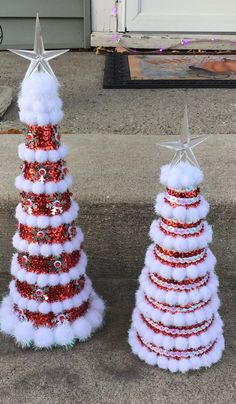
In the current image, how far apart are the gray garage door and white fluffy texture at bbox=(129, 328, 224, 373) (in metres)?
3.48

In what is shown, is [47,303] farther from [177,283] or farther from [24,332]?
[177,283]

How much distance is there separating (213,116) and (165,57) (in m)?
1.37

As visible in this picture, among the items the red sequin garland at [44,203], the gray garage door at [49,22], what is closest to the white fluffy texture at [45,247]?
the red sequin garland at [44,203]

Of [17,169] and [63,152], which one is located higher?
[63,152]

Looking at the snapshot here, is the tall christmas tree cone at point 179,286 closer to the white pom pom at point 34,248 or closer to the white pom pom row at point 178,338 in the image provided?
the white pom pom row at point 178,338

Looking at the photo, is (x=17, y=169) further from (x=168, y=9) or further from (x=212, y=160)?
(x=168, y=9)

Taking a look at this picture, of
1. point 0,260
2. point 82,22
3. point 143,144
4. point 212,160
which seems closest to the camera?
point 0,260

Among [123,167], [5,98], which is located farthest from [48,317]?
[5,98]

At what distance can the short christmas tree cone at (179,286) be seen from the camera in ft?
5.11

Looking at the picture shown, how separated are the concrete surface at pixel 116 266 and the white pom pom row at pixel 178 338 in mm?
119

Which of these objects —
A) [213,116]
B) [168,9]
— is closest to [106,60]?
[168,9]

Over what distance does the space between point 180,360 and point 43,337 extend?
0.47 meters

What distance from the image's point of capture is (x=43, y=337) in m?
1.79

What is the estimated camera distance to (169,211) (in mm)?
1561
